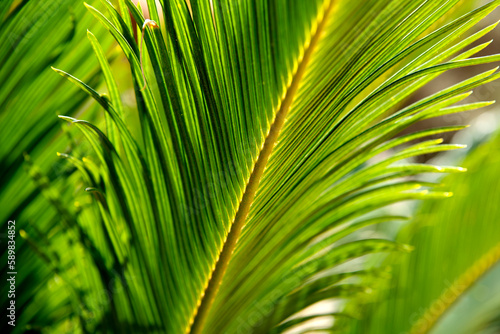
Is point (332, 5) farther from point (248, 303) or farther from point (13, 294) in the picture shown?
point (13, 294)

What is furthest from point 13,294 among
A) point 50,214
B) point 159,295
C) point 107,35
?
point 107,35

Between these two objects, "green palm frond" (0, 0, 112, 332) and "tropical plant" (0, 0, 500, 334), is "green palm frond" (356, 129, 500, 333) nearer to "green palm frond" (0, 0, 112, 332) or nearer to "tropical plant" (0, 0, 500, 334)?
"tropical plant" (0, 0, 500, 334)

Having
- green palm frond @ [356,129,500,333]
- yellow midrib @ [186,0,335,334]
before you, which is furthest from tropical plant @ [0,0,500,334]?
green palm frond @ [356,129,500,333]

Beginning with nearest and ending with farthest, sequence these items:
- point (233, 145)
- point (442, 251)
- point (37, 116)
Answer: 1. point (233, 145)
2. point (37, 116)
3. point (442, 251)

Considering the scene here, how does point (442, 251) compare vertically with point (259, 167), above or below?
above

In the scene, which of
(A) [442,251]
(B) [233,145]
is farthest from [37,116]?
(A) [442,251]

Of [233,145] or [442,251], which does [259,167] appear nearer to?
[233,145]
